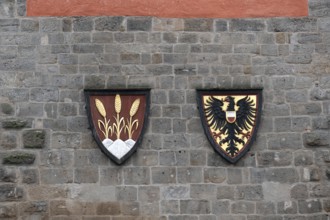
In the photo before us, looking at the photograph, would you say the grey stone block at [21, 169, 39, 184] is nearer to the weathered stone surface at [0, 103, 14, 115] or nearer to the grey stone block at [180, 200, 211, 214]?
the weathered stone surface at [0, 103, 14, 115]

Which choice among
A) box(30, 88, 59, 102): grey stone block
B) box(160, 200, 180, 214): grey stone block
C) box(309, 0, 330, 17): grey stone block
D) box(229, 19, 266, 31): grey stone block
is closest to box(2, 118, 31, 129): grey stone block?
box(30, 88, 59, 102): grey stone block

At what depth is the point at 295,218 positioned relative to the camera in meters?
6.79

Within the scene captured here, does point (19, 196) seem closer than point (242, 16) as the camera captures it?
Yes

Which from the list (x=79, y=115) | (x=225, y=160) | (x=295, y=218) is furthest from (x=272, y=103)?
(x=79, y=115)

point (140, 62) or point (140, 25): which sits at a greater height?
point (140, 25)

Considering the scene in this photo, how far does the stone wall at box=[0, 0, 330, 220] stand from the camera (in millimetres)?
6699

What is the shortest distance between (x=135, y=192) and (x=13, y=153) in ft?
4.91

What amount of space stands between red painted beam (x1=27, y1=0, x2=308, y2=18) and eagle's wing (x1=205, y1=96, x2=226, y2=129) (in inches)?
43.5

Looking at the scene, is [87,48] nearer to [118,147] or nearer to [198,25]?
[118,147]

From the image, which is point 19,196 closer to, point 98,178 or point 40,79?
point 98,178

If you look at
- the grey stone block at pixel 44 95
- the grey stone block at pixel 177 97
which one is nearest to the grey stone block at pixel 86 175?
the grey stone block at pixel 44 95

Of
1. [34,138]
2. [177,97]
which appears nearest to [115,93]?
[177,97]

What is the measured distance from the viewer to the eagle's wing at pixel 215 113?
6.85 m

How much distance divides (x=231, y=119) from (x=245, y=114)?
19cm
